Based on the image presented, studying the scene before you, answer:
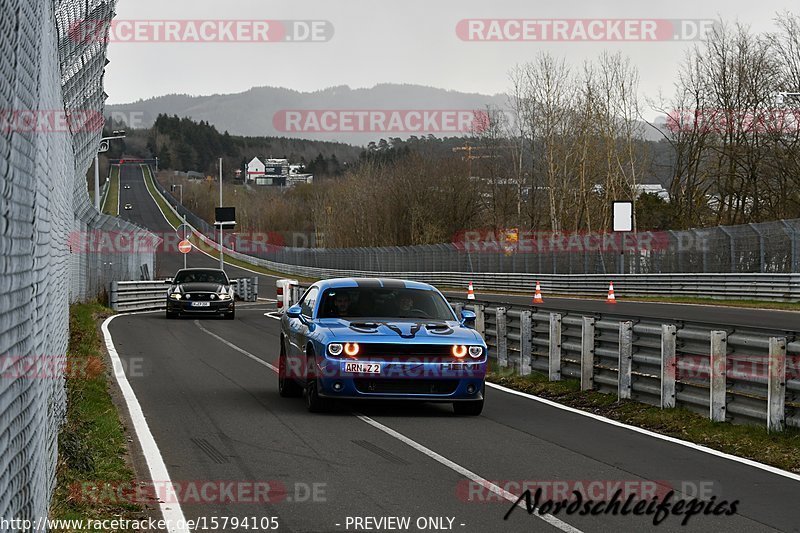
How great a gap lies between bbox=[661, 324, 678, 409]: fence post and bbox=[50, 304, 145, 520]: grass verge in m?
5.69

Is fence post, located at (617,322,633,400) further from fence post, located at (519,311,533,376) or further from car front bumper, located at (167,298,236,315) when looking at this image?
car front bumper, located at (167,298,236,315)

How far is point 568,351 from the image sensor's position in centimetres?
1548

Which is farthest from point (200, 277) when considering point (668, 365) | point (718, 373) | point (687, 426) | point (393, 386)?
point (718, 373)

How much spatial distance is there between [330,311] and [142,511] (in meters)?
6.01

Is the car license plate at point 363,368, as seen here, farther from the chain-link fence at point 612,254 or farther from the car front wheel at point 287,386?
the chain-link fence at point 612,254

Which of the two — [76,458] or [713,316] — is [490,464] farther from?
[713,316]

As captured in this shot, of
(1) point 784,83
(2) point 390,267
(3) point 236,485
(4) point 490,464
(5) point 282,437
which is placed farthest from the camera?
(2) point 390,267

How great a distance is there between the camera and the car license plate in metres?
12.0

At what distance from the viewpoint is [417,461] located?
30.8ft

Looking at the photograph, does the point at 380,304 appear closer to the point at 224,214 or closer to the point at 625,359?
the point at 625,359

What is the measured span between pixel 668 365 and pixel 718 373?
111 centimetres

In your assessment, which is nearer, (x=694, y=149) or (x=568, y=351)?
(x=568, y=351)

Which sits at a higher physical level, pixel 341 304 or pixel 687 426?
pixel 341 304

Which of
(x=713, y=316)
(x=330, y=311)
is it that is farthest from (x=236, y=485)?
(x=713, y=316)
